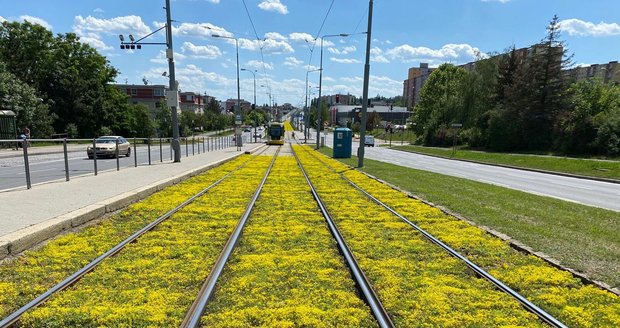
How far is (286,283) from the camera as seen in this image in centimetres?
470

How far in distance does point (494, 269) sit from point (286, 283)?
2.75 meters

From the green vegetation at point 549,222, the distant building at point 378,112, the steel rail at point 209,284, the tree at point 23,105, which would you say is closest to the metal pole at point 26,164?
the steel rail at point 209,284

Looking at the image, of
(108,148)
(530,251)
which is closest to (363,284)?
(530,251)

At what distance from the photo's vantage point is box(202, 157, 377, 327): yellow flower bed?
12.6 feet

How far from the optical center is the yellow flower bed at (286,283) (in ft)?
12.6

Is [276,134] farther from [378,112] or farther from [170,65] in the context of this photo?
[378,112]

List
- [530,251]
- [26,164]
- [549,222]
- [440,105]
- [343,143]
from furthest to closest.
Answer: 1. [440,105]
2. [343,143]
3. [26,164]
4. [549,222]
5. [530,251]

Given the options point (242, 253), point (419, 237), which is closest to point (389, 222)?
point (419, 237)

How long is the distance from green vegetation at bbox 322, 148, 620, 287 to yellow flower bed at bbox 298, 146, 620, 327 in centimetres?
49

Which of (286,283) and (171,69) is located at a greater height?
(171,69)

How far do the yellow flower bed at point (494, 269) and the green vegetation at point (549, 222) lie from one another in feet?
1.60

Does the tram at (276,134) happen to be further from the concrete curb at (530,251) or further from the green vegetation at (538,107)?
the concrete curb at (530,251)

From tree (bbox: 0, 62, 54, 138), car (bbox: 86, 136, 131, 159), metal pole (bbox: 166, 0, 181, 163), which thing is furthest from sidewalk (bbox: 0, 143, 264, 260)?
tree (bbox: 0, 62, 54, 138)

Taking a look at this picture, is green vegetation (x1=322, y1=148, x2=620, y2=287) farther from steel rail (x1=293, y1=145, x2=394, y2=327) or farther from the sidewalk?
the sidewalk
